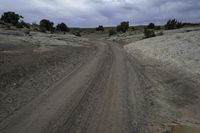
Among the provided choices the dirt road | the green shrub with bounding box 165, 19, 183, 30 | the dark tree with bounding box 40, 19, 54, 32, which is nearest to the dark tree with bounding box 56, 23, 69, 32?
the dark tree with bounding box 40, 19, 54, 32

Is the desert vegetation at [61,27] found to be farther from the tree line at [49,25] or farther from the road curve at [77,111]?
the road curve at [77,111]

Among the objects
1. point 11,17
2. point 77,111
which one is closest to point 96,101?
point 77,111

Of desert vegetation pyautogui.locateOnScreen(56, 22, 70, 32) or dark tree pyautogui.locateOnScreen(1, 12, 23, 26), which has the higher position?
dark tree pyautogui.locateOnScreen(1, 12, 23, 26)

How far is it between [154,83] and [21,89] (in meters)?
7.05

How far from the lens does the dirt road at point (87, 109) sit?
22.6 ft

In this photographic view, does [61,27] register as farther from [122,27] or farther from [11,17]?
[11,17]

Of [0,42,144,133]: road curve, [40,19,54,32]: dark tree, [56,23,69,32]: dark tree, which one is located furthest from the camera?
[56,23,69,32]: dark tree

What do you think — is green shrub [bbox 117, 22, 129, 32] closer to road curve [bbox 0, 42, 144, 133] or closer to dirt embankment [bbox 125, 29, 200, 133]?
dirt embankment [bbox 125, 29, 200, 133]

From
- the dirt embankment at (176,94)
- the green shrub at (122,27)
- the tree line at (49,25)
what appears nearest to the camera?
the dirt embankment at (176,94)

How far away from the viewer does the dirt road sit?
6.89m

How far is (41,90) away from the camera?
10719 mm

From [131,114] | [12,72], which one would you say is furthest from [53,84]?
[131,114]

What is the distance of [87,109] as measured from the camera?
8391mm

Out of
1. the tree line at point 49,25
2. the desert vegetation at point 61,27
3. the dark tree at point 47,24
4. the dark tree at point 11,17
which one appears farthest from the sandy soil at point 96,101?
the desert vegetation at point 61,27
